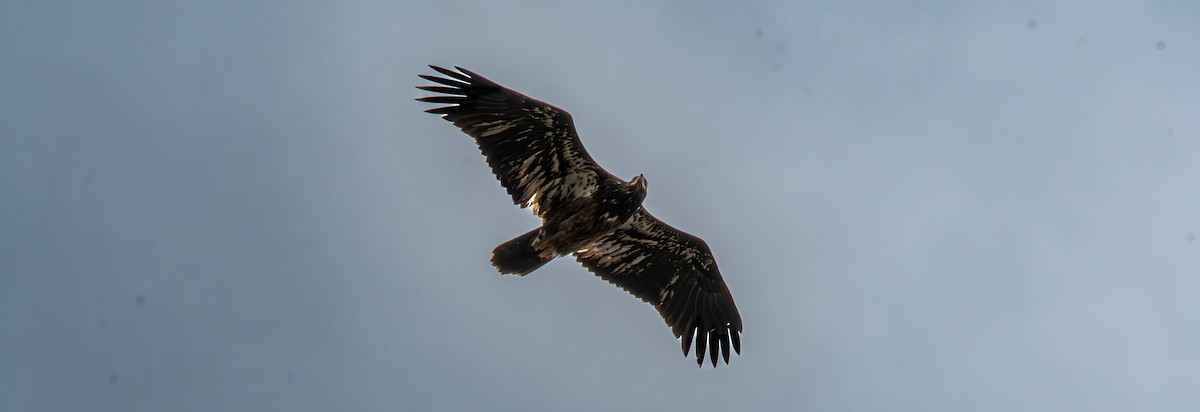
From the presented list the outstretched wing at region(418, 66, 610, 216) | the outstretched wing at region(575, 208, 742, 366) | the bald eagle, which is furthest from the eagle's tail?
the outstretched wing at region(575, 208, 742, 366)

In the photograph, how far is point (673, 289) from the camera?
50.4ft

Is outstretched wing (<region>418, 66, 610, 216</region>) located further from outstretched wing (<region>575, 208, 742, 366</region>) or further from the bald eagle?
outstretched wing (<region>575, 208, 742, 366</region>)

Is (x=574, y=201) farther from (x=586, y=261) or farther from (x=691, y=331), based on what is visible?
(x=691, y=331)

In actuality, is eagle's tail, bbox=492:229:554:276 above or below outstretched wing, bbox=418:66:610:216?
below

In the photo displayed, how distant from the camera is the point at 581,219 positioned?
14.0 meters

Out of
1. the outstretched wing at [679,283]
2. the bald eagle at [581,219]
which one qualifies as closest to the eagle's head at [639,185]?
the bald eagle at [581,219]

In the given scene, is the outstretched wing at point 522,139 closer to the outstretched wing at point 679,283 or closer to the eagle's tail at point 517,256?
the eagle's tail at point 517,256

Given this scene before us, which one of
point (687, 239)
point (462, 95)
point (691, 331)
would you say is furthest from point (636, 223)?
point (462, 95)

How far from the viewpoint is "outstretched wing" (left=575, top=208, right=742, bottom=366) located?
15.1 meters

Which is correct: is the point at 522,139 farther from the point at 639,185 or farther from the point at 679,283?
the point at 679,283

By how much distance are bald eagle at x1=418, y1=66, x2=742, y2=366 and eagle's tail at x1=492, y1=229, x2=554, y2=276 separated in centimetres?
1

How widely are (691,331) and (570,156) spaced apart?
3.86 metres

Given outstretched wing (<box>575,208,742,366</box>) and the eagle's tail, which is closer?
the eagle's tail

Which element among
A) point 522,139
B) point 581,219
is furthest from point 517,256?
point 522,139
